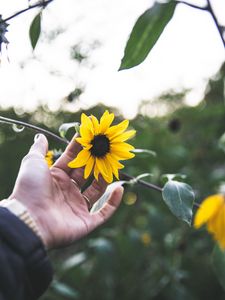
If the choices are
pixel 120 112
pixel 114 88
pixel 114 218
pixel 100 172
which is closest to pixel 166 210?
pixel 114 218

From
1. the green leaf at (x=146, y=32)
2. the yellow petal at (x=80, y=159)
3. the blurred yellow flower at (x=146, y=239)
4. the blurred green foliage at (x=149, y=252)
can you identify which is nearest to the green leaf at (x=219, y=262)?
the yellow petal at (x=80, y=159)

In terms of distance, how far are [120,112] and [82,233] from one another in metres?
3.19

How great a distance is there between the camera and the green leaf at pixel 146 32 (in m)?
0.62

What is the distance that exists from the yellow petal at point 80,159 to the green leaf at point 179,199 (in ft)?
0.56

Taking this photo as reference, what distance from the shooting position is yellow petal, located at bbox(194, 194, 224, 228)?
0.48 meters

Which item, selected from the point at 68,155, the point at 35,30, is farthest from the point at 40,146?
the point at 35,30

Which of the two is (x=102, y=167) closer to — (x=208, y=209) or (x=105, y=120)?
(x=105, y=120)

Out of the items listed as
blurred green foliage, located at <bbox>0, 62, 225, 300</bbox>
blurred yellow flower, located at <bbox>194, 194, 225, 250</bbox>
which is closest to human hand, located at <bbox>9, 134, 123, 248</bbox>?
blurred yellow flower, located at <bbox>194, 194, 225, 250</bbox>

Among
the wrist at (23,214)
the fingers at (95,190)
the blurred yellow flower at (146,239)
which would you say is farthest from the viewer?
the blurred yellow flower at (146,239)

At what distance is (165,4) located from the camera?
2.02ft

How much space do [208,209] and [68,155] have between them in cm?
54

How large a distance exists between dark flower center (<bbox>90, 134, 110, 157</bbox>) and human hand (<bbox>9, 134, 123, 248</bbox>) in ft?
0.16

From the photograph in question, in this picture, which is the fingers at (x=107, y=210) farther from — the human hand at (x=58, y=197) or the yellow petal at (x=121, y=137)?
the yellow petal at (x=121, y=137)

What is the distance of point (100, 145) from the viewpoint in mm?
924
